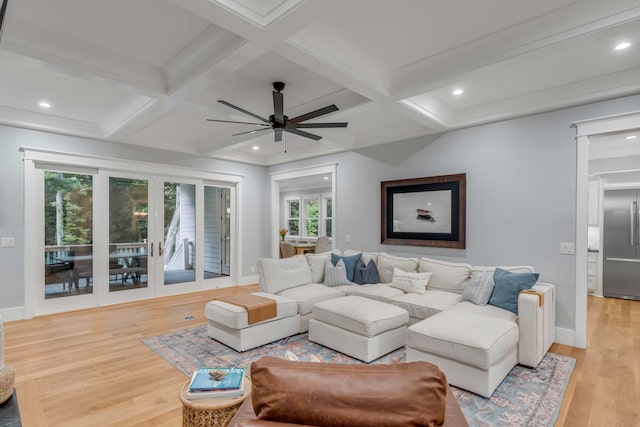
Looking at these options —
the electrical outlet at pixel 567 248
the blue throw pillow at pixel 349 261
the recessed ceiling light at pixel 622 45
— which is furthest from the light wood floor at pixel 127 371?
the recessed ceiling light at pixel 622 45

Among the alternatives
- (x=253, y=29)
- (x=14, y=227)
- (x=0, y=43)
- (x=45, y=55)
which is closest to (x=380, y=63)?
(x=253, y=29)

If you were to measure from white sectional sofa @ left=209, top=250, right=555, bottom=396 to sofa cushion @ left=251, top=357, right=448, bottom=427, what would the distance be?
1846 mm

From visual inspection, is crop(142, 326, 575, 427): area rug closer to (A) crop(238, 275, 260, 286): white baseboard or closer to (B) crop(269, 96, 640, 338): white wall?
(B) crop(269, 96, 640, 338): white wall

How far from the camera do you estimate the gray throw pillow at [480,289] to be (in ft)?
11.6

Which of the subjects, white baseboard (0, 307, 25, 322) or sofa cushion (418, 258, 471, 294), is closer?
sofa cushion (418, 258, 471, 294)

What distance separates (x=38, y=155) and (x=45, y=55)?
105 inches

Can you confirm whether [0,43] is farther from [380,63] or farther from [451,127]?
[451,127]

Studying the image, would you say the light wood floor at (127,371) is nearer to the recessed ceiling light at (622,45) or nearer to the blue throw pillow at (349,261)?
the blue throw pillow at (349,261)

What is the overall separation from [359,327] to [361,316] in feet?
0.34

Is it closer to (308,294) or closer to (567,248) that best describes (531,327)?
(567,248)

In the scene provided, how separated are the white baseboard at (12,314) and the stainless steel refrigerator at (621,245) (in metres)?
9.31

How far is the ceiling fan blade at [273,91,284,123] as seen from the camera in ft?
10.5

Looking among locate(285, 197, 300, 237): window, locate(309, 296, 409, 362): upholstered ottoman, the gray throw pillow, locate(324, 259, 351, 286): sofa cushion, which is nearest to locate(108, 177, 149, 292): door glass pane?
locate(324, 259, 351, 286): sofa cushion

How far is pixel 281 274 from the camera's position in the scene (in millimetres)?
4312
